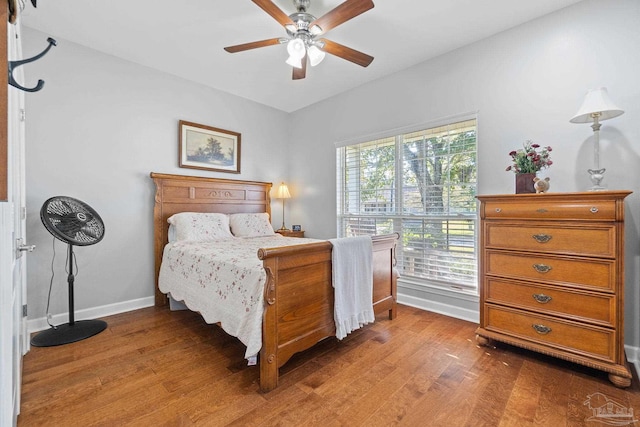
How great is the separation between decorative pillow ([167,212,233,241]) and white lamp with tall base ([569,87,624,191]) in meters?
3.37

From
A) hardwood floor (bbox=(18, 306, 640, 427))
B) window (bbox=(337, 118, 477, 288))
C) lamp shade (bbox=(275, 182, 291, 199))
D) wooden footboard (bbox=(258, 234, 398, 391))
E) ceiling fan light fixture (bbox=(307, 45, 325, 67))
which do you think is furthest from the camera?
lamp shade (bbox=(275, 182, 291, 199))

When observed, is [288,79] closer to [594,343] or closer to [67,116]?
[67,116]

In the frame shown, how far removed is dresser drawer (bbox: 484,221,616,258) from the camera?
1784 mm

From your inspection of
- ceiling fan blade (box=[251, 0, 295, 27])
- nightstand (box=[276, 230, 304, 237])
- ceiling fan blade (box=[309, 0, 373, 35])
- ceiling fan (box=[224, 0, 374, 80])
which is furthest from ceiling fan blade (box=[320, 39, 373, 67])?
nightstand (box=[276, 230, 304, 237])

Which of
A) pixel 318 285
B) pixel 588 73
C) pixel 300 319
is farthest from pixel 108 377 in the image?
pixel 588 73

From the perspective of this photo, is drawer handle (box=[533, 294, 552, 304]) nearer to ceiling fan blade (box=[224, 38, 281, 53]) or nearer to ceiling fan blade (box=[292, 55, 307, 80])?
ceiling fan blade (box=[292, 55, 307, 80])

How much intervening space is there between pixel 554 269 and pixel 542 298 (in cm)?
22

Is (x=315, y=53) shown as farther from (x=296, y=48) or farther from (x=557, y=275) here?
(x=557, y=275)

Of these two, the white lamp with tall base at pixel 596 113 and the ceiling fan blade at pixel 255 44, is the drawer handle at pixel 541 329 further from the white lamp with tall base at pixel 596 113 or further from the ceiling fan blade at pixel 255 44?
the ceiling fan blade at pixel 255 44

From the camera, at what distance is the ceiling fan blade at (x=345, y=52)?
224 cm

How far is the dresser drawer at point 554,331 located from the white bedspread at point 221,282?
182 cm

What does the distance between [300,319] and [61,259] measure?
247 cm

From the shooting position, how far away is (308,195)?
4.39 meters

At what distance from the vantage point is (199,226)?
3.21 m
